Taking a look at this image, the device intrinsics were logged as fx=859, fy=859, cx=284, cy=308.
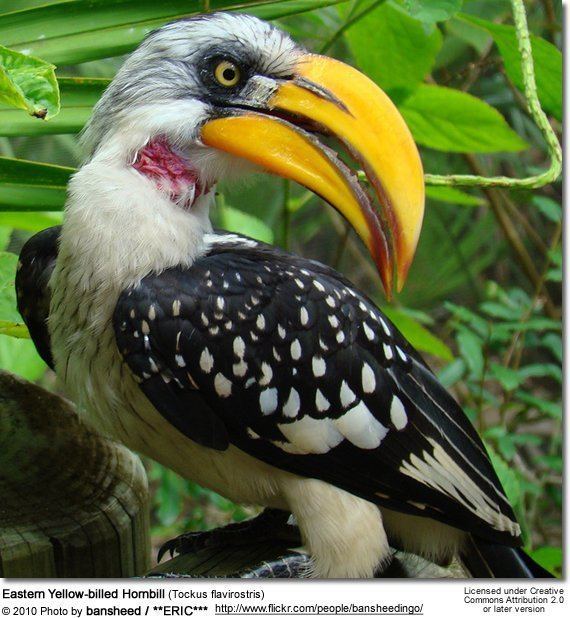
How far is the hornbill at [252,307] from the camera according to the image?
4.48 ft

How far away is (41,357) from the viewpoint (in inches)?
73.5

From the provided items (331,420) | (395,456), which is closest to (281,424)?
(331,420)

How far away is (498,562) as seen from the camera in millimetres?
1679

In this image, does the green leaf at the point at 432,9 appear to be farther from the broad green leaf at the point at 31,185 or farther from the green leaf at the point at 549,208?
the green leaf at the point at 549,208

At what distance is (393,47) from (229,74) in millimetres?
518

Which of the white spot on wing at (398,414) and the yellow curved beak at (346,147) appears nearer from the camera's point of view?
the yellow curved beak at (346,147)

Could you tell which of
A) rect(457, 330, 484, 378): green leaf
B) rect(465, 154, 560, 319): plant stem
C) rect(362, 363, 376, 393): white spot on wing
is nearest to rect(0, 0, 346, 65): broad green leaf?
rect(362, 363, 376, 393): white spot on wing

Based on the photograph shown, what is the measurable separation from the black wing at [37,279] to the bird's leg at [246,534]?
521mm

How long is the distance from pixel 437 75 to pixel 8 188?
2.13m

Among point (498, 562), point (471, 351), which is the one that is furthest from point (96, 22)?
point (471, 351)

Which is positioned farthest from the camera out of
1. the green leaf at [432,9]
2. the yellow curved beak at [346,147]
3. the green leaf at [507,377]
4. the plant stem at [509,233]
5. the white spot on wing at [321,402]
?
the plant stem at [509,233]

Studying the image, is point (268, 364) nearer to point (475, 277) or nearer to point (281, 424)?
point (281, 424)

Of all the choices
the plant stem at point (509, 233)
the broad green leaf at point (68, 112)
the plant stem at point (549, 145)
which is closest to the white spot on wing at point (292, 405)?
the plant stem at point (549, 145)

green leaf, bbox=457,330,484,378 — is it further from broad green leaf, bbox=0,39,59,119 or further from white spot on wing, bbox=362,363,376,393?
broad green leaf, bbox=0,39,59,119
